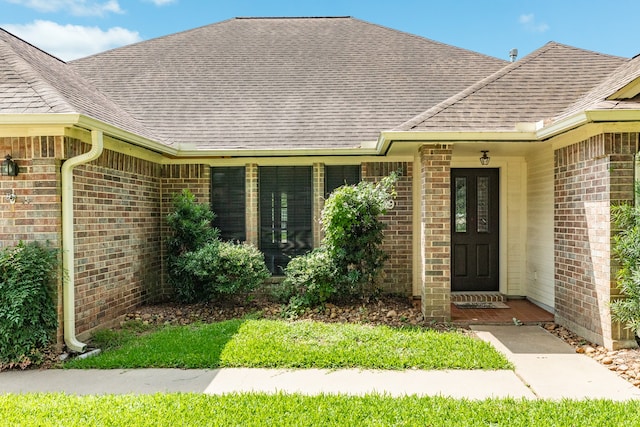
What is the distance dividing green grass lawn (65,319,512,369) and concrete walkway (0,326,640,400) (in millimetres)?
144

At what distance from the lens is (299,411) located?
3.52m

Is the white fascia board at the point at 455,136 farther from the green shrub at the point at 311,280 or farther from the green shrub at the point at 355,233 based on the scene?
the green shrub at the point at 311,280

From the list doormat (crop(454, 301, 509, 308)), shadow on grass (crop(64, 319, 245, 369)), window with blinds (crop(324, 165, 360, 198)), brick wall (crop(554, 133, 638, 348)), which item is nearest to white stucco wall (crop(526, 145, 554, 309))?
brick wall (crop(554, 133, 638, 348))

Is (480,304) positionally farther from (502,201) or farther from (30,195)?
(30,195)

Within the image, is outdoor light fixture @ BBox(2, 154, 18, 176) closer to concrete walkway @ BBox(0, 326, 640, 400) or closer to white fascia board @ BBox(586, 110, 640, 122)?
concrete walkway @ BBox(0, 326, 640, 400)

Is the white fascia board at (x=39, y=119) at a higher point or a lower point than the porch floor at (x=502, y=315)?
higher

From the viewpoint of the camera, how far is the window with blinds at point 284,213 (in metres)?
8.10

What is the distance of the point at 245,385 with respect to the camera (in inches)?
164

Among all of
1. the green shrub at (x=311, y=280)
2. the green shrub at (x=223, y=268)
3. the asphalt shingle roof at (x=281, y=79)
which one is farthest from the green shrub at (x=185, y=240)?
the green shrub at (x=311, y=280)

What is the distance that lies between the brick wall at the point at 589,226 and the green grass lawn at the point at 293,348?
1.55 meters

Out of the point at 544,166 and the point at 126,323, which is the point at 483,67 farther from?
the point at 126,323

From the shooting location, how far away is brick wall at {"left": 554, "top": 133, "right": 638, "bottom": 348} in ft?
16.6

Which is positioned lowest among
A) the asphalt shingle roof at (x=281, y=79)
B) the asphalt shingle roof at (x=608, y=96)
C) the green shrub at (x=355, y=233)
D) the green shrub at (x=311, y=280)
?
the green shrub at (x=311, y=280)

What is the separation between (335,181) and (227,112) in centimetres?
280
